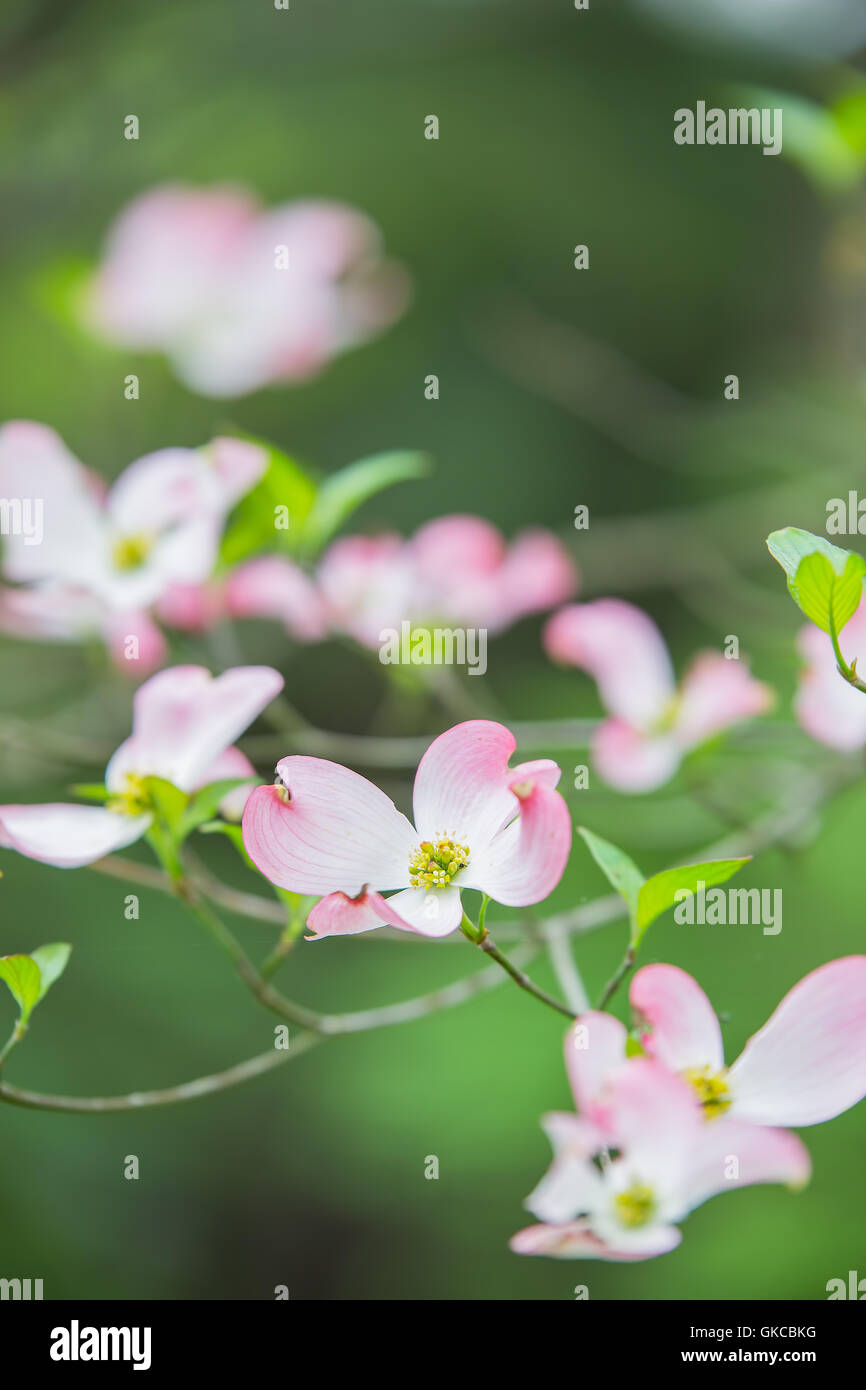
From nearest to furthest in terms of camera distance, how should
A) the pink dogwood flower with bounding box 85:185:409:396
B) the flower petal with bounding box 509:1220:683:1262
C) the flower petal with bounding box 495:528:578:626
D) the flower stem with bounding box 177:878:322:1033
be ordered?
the flower petal with bounding box 509:1220:683:1262 → the flower stem with bounding box 177:878:322:1033 → the flower petal with bounding box 495:528:578:626 → the pink dogwood flower with bounding box 85:185:409:396

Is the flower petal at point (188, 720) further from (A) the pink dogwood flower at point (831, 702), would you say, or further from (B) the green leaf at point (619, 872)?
(A) the pink dogwood flower at point (831, 702)

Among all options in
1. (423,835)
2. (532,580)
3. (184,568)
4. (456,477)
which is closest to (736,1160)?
(423,835)

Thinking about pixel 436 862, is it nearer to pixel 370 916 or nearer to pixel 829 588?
pixel 370 916

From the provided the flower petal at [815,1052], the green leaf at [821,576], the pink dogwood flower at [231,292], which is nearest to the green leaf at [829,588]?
the green leaf at [821,576]

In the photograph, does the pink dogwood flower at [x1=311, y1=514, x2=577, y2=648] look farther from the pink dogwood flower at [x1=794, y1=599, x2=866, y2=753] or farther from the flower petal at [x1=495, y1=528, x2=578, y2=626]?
the pink dogwood flower at [x1=794, y1=599, x2=866, y2=753]

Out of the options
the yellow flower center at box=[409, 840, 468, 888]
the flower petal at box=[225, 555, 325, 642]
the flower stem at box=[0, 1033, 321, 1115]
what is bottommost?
the flower stem at box=[0, 1033, 321, 1115]

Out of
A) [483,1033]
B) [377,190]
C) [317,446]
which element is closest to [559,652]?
[483,1033]

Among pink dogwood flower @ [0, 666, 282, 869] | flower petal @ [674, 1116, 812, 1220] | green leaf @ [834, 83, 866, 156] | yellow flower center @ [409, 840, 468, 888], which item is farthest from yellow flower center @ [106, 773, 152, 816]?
green leaf @ [834, 83, 866, 156]
